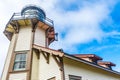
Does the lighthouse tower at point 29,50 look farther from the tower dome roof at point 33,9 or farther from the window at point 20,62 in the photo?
the tower dome roof at point 33,9

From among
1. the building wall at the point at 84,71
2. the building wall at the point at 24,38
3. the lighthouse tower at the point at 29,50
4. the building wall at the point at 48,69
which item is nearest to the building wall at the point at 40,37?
the lighthouse tower at the point at 29,50

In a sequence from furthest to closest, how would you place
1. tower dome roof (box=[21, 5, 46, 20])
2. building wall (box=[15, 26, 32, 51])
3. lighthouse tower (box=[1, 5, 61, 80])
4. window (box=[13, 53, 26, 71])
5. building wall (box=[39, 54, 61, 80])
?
tower dome roof (box=[21, 5, 46, 20]) < building wall (box=[15, 26, 32, 51]) < window (box=[13, 53, 26, 71]) < lighthouse tower (box=[1, 5, 61, 80]) < building wall (box=[39, 54, 61, 80])

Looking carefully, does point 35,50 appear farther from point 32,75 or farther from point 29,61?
point 32,75

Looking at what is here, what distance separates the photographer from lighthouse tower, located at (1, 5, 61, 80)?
1183cm

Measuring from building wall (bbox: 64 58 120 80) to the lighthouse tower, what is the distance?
2.18 feet

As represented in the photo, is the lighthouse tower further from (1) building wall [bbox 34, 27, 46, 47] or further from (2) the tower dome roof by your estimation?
(2) the tower dome roof

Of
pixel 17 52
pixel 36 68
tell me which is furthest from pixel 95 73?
pixel 17 52

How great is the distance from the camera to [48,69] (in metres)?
11.1

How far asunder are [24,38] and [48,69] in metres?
5.11

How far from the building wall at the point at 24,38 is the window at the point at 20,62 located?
74 cm

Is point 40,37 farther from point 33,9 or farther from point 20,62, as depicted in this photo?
point 33,9

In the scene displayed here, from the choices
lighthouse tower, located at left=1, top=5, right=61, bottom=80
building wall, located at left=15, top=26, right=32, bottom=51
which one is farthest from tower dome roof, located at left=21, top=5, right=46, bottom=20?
building wall, located at left=15, top=26, right=32, bottom=51

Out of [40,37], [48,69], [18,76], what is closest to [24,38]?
[40,37]

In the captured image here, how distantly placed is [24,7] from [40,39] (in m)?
6.10
